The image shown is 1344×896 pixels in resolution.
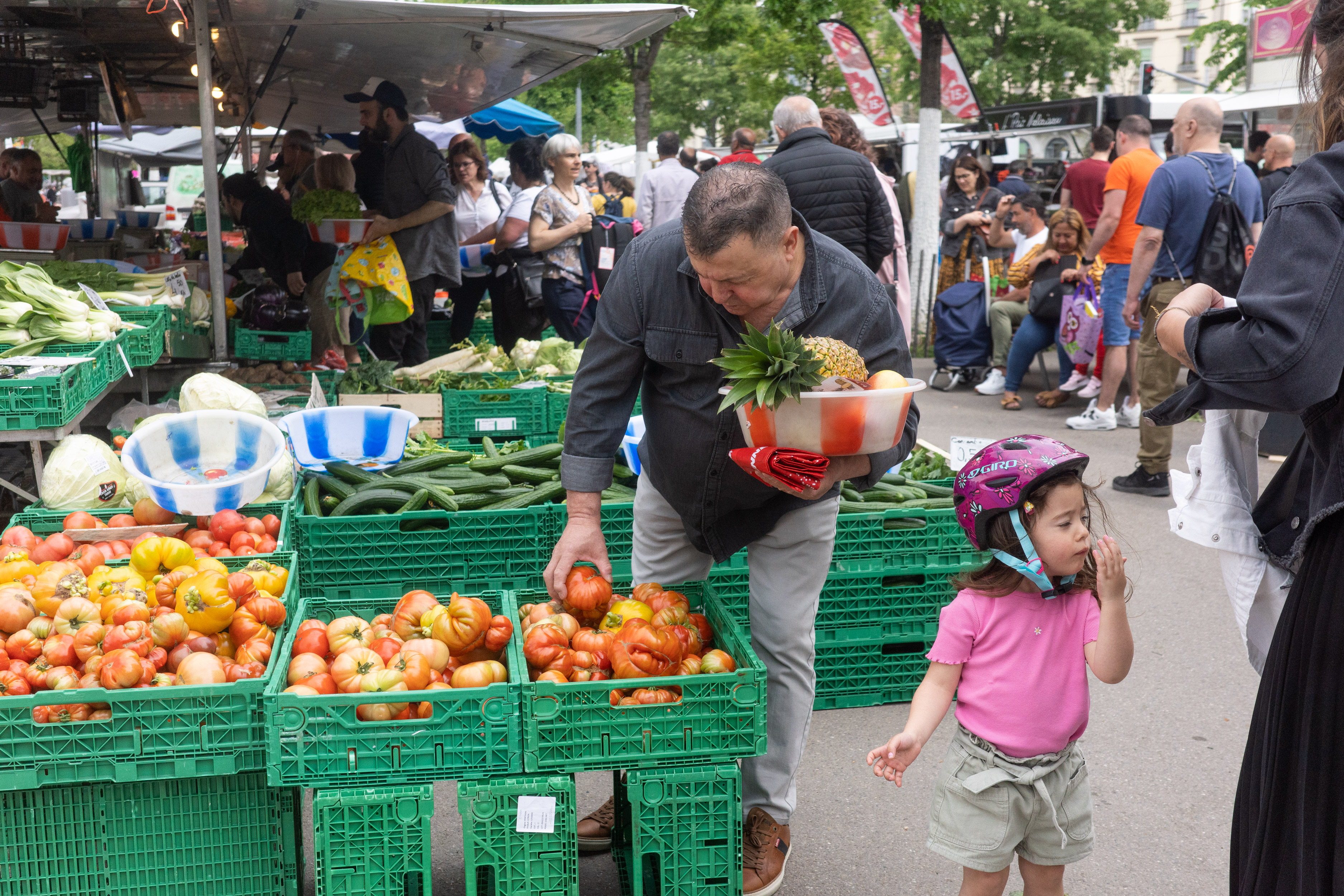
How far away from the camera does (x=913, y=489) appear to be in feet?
15.9

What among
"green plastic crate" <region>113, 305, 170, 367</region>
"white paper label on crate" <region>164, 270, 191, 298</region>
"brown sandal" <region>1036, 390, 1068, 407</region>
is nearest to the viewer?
"green plastic crate" <region>113, 305, 170, 367</region>

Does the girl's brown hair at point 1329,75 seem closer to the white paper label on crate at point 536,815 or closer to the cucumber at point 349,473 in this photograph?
the white paper label on crate at point 536,815

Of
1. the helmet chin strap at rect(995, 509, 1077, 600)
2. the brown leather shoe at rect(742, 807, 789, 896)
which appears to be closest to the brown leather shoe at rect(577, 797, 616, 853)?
the brown leather shoe at rect(742, 807, 789, 896)

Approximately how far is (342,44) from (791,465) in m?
7.28

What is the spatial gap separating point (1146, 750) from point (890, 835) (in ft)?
4.10

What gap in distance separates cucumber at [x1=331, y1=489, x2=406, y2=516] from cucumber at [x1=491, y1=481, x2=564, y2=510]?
386mm

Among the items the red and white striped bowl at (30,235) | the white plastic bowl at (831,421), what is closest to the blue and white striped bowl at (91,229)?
the red and white striped bowl at (30,235)

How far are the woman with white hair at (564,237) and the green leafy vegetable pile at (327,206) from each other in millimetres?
1362

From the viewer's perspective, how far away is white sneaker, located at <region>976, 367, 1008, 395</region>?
11266mm

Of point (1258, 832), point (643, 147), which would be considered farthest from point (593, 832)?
point (643, 147)

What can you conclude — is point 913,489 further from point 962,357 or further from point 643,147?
point 643,147

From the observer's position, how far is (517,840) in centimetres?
266

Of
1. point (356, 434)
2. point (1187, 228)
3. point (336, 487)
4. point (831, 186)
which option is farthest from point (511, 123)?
point (336, 487)

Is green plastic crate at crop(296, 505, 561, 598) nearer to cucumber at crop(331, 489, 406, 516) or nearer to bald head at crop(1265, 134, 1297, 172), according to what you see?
cucumber at crop(331, 489, 406, 516)
